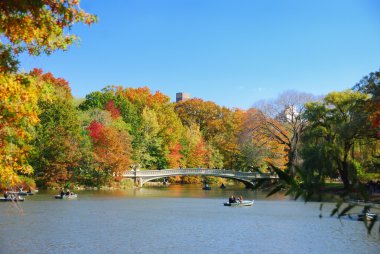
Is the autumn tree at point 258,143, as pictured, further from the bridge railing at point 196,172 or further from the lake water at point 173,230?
the lake water at point 173,230

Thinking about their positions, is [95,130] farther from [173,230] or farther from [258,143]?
[173,230]

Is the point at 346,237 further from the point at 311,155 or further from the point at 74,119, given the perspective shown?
the point at 74,119

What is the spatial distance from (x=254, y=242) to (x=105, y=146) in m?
38.8

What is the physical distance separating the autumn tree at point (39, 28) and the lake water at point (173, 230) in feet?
19.5

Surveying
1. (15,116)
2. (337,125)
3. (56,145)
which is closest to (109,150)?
(56,145)

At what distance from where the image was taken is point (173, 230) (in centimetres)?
2589

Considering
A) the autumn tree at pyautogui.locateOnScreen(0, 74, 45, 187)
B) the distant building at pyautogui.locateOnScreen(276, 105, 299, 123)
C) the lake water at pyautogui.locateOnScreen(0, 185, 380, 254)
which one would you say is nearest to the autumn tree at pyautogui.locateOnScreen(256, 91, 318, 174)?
the distant building at pyautogui.locateOnScreen(276, 105, 299, 123)

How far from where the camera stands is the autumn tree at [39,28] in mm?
9320

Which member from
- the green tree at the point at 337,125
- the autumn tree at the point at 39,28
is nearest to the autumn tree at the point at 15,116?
the autumn tree at the point at 39,28

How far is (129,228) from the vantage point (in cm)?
2634

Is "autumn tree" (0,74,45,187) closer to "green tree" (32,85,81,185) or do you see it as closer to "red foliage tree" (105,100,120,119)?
"green tree" (32,85,81,185)

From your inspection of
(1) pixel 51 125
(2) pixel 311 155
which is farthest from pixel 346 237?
(1) pixel 51 125

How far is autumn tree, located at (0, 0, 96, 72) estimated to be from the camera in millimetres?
9320

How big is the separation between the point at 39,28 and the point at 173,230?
1775 centimetres
